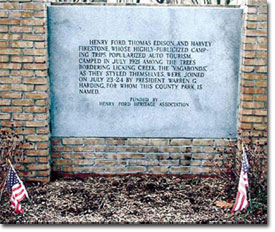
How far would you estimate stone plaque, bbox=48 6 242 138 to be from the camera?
4277 mm

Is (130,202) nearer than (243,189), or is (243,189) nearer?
(243,189)

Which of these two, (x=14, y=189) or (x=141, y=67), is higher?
(x=141, y=67)

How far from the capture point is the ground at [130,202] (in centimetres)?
360

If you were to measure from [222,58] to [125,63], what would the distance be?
3.64 feet

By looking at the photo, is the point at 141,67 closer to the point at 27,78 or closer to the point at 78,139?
the point at 78,139

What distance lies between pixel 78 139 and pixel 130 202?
3.30 feet

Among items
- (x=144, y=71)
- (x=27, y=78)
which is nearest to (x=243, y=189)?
(x=144, y=71)

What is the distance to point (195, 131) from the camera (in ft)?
14.5

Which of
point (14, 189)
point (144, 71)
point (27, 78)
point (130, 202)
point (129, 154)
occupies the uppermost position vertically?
point (144, 71)

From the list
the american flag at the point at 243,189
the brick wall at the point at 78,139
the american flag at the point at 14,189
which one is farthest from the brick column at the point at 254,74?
the american flag at the point at 14,189

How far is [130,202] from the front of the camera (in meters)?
3.90

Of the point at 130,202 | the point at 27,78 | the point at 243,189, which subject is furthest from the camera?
the point at 27,78

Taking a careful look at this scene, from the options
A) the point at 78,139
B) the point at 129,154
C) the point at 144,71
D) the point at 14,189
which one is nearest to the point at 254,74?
the point at 144,71

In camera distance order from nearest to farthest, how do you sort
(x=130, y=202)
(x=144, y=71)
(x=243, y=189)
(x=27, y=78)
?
Answer: (x=243, y=189), (x=130, y=202), (x=27, y=78), (x=144, y=71)
